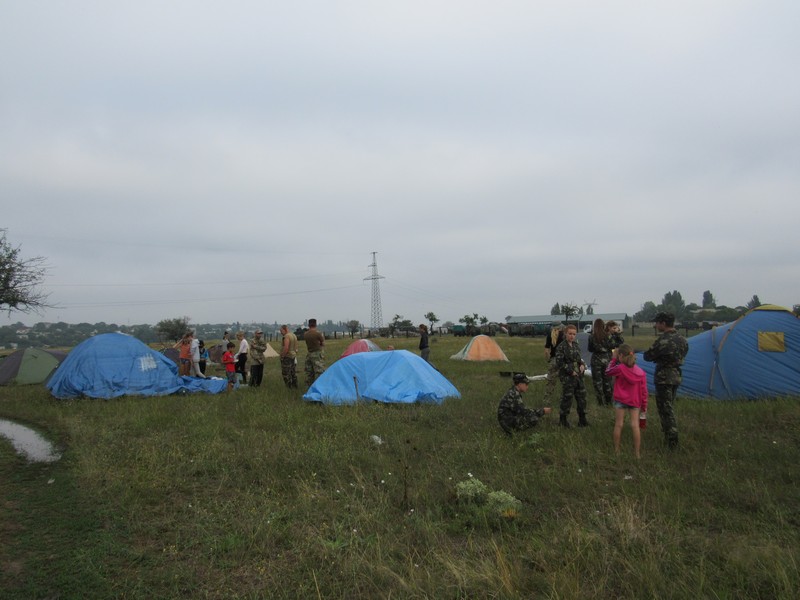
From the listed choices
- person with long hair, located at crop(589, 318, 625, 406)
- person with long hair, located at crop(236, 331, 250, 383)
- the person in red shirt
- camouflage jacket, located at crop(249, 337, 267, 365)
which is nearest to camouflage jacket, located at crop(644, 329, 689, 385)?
person with long hair, located at crop(589, 318, 625, 406)

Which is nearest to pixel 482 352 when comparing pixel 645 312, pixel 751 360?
pixel 751 360

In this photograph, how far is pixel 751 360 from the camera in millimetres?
9883

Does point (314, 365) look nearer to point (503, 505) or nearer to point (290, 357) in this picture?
point (290, 357)

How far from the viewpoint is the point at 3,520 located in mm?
4711

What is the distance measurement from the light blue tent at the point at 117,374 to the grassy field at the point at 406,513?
4.49 metres

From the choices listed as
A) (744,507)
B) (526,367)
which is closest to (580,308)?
(526,367)

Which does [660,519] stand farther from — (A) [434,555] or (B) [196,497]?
(B) [196,497]

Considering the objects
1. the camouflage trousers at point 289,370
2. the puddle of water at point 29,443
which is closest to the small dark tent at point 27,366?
the puddle of water at point 29,443

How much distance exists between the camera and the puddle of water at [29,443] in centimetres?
706

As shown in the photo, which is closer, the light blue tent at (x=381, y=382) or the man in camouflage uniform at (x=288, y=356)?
the light blue tent at (x=381, y=382)

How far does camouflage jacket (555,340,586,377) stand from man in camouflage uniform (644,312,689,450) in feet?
4.71

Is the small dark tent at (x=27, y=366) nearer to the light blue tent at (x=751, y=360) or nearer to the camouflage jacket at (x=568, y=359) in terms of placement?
the camouflage jacket at (x=568, y=359)

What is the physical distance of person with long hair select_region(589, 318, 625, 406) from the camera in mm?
9719

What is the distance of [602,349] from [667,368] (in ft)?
9.75
